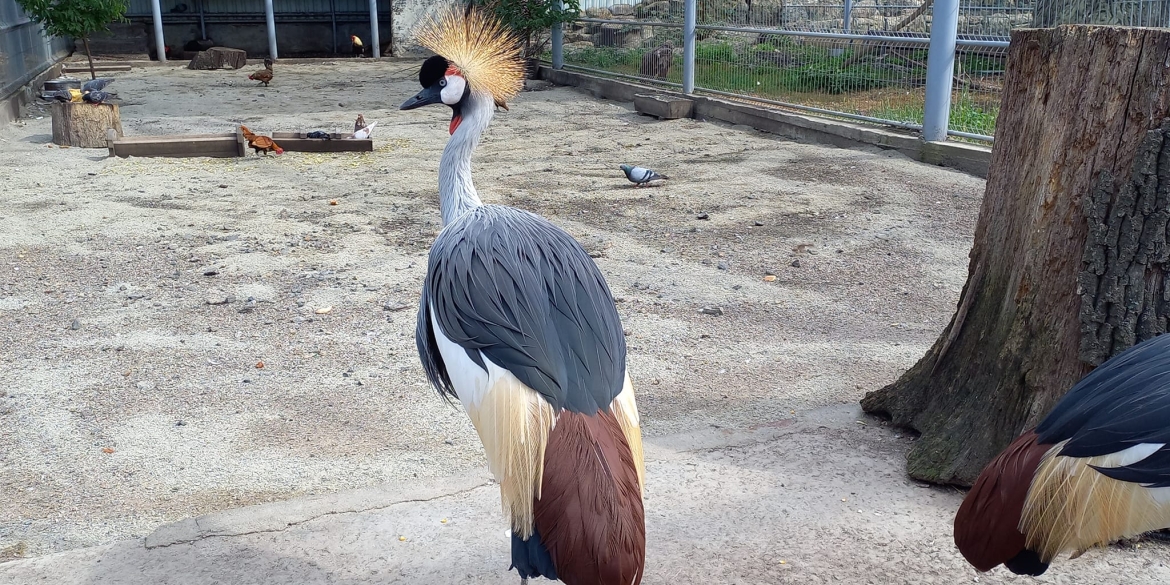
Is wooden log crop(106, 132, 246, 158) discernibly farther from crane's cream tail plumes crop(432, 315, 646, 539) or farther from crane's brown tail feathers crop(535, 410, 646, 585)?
crane's brown tail feathers crop(535, 410, 646, 585)

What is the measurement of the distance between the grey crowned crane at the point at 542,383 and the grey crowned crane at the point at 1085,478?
33.0 inches

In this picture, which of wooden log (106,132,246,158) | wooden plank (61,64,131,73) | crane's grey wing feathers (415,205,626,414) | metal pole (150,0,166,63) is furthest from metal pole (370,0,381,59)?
crane's grey wing feathers (415,205,626,414)

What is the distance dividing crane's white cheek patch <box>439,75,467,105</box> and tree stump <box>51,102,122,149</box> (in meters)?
7.33

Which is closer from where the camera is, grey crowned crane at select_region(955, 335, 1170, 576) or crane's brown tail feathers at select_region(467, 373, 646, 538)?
grey crowned crane at select_region(955, 335, 1170, 576)

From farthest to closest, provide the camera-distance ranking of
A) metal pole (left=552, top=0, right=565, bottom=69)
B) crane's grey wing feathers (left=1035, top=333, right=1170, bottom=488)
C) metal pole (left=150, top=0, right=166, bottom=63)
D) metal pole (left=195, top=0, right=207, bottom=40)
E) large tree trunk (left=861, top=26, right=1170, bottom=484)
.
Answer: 1. metal pole (left=195, top=0, right=207, bottom=40)
2. metal pole (left=150, top=0, right=166, bottom=63)
3. metal pole (left=552, top=0, right=565, bottom=69)
4. large tree trunk (left=861, top=26, right=1170, bottom=484)
5. crane's grey wing feathers (left=1035, top=333, right=1170, bottom=488)

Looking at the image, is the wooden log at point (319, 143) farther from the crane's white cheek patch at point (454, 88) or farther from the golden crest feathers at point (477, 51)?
the crane's white cheek patch at point (454, 88)

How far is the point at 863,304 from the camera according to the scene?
521 centimetres

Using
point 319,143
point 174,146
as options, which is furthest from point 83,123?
point 319,143

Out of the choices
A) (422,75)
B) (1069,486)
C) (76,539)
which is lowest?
(76,539)

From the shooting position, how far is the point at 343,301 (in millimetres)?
5207

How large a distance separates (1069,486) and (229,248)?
17.3ft

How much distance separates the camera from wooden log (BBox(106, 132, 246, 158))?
9.04m

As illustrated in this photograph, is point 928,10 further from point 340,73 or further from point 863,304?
point 340,73

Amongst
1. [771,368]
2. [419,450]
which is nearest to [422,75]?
[419,450]
